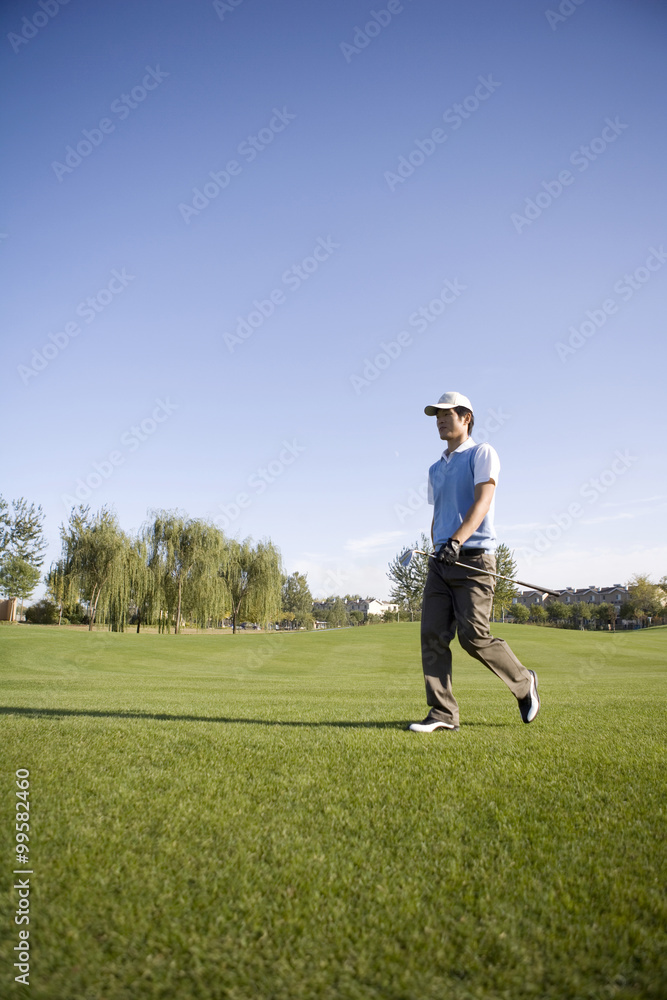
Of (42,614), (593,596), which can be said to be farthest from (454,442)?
(593,596)

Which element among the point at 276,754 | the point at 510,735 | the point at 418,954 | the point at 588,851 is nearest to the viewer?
the point at 418,954

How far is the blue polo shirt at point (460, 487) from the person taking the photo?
15.0 feet

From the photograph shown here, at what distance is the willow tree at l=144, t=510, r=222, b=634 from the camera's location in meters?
36.2

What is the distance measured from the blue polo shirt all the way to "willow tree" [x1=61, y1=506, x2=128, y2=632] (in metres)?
31.9

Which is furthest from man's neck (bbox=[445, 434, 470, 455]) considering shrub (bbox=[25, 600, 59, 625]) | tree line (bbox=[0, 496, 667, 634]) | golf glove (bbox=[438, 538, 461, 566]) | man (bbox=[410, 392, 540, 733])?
shrub (bbox=[25, 600, 59, 625])

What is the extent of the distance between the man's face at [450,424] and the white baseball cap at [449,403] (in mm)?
46

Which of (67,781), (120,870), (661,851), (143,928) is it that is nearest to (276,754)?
(67,781)

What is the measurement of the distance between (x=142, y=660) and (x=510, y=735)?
16878mm

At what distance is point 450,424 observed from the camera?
4934 mm

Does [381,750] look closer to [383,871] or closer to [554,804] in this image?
[554,804]

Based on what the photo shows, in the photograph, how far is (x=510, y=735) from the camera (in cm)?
396

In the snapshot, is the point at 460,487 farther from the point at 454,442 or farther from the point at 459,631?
the point at 459,631

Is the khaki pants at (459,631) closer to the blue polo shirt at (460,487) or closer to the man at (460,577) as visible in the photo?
the man at (460,577)

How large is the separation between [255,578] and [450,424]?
38.8 meters
